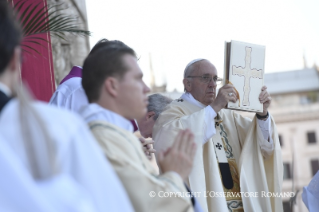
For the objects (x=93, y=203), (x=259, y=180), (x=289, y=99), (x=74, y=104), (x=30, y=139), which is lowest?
(x=289, y=99)

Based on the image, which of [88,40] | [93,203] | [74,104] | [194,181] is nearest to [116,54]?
[93,203]

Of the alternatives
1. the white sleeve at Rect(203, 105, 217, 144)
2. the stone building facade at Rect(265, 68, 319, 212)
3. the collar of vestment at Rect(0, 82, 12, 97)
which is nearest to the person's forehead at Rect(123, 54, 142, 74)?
the collar of vestment at Rect(0, 82, 12, 97)

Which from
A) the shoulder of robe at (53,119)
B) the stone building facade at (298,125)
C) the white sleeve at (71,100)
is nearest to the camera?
the shoulder of robe at (53,119)

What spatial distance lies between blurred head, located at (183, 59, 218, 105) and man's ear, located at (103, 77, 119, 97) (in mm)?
2825

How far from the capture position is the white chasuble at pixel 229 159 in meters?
4.79

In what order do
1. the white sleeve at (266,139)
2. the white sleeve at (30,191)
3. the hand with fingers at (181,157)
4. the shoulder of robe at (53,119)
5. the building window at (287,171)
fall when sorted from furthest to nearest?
the building window at (287,171) < the white sleeve at (266,139) < the hand with fingers at (181,157) < the shoulder of robe at (53,119) < the white sleeve at (30,191)

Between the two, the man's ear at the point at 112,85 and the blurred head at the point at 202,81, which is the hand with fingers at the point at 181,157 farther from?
the blurred head at the point at 202,81

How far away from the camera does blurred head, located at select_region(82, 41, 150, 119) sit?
258 cm

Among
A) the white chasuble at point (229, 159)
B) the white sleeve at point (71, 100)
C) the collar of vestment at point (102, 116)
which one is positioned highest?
the collar of vestment at point (102, 116)

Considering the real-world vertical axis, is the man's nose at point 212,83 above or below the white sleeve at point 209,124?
above

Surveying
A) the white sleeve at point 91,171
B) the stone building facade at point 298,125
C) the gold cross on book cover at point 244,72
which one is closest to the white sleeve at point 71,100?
the gold cross on book cover at point 244,72

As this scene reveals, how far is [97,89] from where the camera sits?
261 cm

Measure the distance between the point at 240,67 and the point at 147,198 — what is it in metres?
2.71

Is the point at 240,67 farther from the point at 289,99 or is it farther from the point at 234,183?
the point at 289,99
